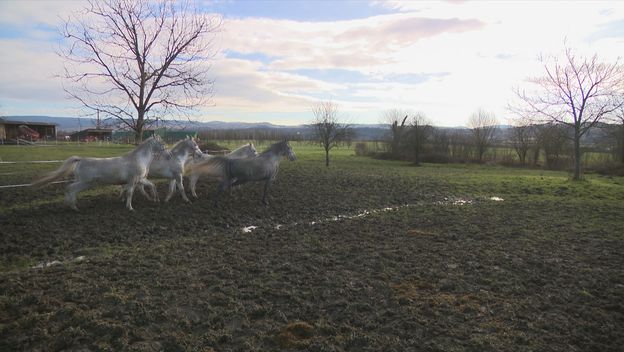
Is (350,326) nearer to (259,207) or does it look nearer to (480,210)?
(259,207)

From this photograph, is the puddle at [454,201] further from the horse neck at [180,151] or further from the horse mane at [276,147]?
the horse neck at [180,151]

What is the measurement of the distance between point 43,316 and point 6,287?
131cm

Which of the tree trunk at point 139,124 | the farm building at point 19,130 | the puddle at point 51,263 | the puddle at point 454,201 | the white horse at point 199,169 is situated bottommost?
the puddle at point 454,201

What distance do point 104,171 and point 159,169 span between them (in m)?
1.87

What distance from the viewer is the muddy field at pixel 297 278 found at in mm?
4094

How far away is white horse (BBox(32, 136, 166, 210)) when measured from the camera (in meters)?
9.57

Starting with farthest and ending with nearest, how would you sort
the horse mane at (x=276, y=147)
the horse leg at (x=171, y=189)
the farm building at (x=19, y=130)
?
the farm building at (x=19, y=130) < the horse mane at (x=276, y=147) < the horse leg at (x=171, y=189)

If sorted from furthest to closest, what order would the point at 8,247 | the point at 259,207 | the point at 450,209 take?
the point at 450,209
the point at 259,207
the point at 8,247

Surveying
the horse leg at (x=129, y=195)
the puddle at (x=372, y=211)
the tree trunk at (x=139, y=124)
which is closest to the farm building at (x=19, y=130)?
the tree trunk at (x=139, y=124)

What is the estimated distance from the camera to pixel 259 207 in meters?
11.5

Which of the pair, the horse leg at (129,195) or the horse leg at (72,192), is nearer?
the horse leg at (72,192)

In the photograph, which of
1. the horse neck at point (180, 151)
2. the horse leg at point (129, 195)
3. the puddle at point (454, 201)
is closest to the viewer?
the horse leg at point (129, 195)

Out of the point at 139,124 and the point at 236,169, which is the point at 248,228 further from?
the point at 139,124

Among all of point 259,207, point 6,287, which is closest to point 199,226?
point 259,207
